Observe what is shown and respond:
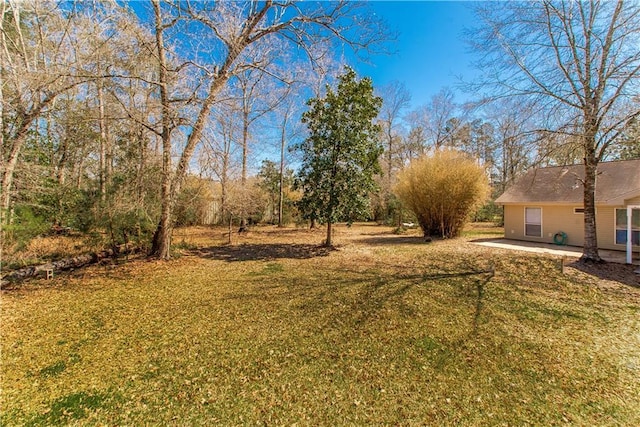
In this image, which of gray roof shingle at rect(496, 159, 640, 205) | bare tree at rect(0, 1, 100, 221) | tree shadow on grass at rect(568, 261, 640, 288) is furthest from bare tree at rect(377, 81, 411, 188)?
bare tree at rect(0, 1, 100, 221)

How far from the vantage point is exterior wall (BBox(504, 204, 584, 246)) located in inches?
373

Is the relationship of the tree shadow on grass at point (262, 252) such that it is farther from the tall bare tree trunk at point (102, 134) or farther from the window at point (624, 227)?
the window at point (624, 227)

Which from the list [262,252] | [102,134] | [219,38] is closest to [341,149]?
[262,252]

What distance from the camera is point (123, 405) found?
2.04 metres

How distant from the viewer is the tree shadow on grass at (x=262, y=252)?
761cm

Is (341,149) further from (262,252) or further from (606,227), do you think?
(606,227)

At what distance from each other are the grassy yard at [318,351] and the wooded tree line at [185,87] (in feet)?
6.92

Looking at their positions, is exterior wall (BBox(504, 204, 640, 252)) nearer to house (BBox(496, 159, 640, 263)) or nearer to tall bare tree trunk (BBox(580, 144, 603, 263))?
house (BBox(496, 159, 640, 263))

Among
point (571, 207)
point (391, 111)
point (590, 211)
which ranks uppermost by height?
point (391, 111)

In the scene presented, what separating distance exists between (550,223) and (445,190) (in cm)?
405

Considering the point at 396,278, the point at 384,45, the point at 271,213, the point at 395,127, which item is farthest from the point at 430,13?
the point at 395,127

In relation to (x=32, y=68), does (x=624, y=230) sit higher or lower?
lower

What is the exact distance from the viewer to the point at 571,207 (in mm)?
9570

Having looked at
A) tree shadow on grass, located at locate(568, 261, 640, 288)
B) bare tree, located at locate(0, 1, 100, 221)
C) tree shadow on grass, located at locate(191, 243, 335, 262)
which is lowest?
tree shadow on grass, located at locate(568, 261, 640, 288)
